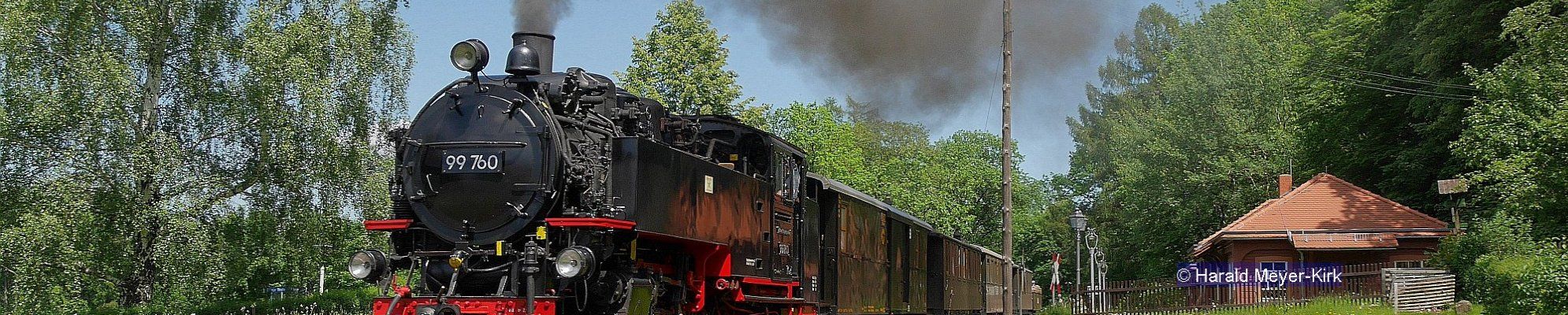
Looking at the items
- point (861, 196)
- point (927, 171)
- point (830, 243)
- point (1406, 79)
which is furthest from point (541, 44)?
point (927, 171)

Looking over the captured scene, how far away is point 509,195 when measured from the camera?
8852 millimetres

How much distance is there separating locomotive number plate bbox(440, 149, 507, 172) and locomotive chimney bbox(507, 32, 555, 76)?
633 millimetres

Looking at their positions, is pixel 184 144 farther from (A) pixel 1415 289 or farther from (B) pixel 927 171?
(B) pixel 927 171

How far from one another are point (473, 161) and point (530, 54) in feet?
2.96

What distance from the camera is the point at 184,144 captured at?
19844 mm

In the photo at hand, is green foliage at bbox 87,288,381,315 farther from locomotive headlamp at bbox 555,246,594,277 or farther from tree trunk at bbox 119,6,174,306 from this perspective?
locomotive headlamp at bbox 555,246,594,277

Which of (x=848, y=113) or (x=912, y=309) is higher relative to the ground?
(x=848, y=113)

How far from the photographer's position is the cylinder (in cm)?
959

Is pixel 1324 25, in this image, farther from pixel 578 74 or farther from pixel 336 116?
pixel 578 74

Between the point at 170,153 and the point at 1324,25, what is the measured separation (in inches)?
1097

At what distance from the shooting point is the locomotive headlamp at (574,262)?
8.16 metres

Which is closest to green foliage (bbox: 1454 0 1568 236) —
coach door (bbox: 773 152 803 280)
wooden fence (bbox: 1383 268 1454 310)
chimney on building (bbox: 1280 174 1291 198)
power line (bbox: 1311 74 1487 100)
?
wooden fence (bbox: 1383 268 1454 310)

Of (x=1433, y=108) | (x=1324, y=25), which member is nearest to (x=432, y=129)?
(x=1433, y=108)

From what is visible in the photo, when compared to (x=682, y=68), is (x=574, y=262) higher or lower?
lower
